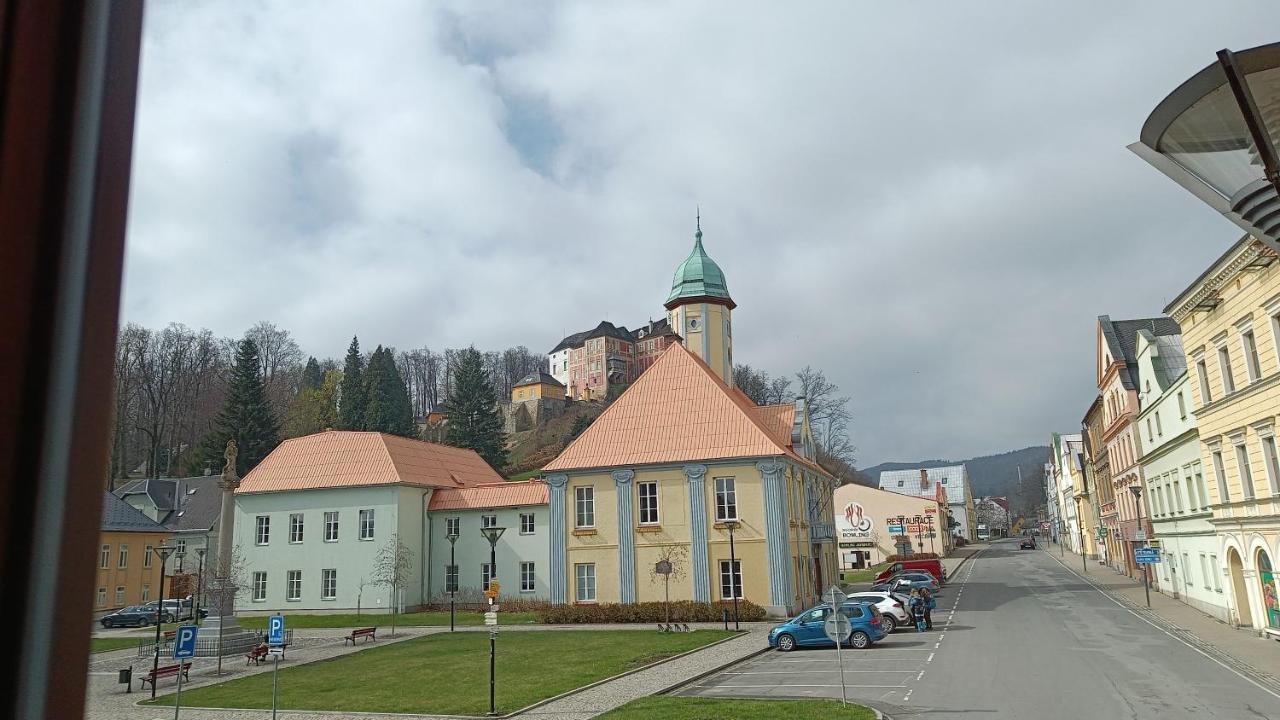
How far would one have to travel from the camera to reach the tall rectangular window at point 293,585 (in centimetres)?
4550

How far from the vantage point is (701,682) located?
21.2 m

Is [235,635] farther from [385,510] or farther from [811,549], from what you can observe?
[811,549]

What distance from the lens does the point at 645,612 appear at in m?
36.1

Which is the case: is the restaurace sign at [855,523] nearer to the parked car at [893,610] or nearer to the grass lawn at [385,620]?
the grass lawn at [385,620]

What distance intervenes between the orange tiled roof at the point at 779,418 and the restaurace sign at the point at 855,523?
40.6 meters

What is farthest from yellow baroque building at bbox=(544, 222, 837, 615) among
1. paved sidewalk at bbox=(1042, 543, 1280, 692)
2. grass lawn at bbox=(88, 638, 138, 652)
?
grass lawn at bbox=(88, 638, 138, 652)

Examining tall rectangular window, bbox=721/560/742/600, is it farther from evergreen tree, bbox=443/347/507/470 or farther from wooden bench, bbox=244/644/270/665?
evergreen tree, bbox=443/347/507/470

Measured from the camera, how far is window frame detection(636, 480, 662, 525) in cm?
3809

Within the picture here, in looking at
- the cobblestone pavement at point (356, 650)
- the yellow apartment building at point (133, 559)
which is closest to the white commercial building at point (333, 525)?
the cobblestone pavement at point (356, 650)

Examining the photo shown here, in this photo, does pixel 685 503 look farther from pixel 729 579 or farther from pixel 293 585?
pixel 293 585

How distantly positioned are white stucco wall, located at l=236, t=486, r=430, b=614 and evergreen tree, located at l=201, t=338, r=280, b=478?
24823mm

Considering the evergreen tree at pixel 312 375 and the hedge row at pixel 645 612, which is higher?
the evergreen tree at pixel 312 375

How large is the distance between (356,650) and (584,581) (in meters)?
11.4

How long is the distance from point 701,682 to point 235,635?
18.8 metres
